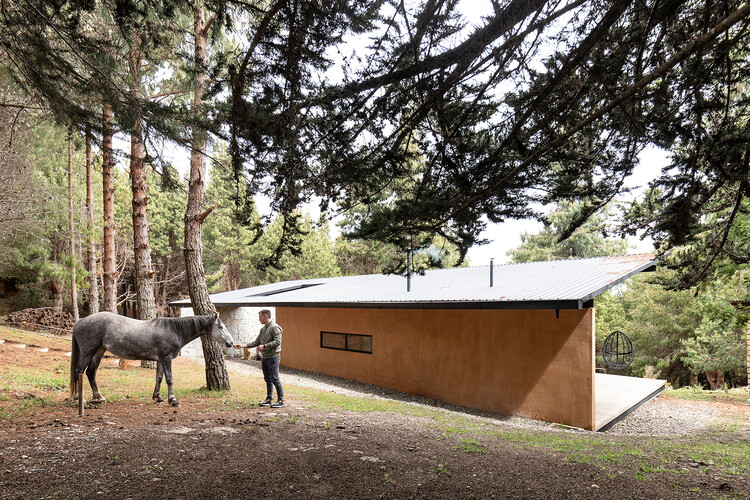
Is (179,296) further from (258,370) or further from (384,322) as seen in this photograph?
(384,322)

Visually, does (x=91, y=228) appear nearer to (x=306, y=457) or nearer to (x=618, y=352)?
(x=306, y=457)

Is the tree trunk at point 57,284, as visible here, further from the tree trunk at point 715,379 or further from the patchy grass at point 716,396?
the tree trunk at point 715,379

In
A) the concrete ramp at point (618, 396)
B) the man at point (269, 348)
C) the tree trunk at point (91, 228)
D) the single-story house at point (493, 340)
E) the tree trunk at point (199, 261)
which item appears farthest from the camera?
the tree trunk at point (91, 228)

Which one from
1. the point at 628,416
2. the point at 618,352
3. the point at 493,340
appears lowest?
the point at 628,416

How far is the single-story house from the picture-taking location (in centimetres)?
831

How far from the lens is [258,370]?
1428 cm

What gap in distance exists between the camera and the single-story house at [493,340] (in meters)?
8.31

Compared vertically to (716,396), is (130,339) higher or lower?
higher

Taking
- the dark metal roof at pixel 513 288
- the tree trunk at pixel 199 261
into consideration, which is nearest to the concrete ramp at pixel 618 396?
the dark metal roof at pixel 513 288

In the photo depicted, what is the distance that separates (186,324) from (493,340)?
21.8ft

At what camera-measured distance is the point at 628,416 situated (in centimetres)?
1010

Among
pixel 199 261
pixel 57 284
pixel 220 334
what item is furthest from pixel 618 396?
pixel 57 284

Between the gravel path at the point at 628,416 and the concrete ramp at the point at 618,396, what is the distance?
0.19 meters

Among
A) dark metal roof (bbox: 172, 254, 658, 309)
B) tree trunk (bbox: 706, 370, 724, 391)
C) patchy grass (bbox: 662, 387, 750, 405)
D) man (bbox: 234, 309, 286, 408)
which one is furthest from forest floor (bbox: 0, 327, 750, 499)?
tree trunk (bbox: 706, 370, 724, 391)
